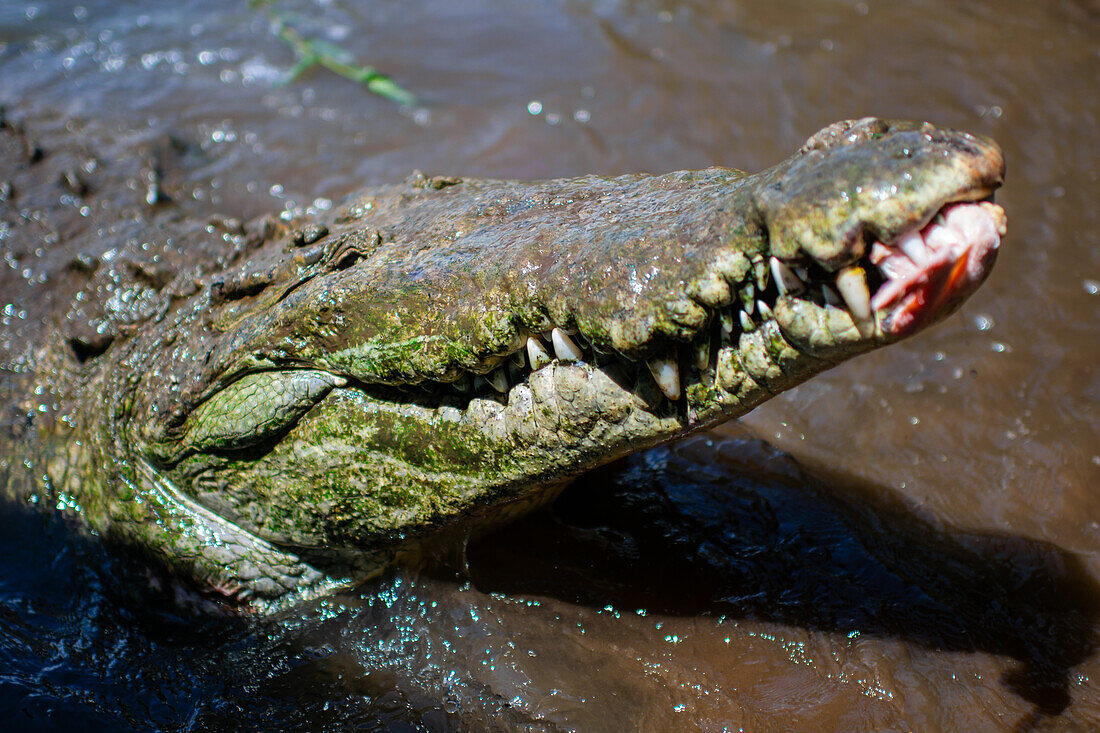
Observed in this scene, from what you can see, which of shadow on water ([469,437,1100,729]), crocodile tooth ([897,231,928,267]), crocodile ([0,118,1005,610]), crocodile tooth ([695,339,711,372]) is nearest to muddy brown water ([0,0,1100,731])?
shadow on water ([469,437,1100,729])

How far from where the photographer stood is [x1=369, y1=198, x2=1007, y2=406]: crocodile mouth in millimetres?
1438

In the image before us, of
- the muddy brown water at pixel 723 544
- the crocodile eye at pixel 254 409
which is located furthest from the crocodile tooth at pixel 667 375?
the muddy brown water at pixel 723 544

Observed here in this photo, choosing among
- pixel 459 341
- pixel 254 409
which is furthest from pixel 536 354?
pixel 254 409

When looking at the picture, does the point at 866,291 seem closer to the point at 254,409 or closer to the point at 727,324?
the point at 727,324

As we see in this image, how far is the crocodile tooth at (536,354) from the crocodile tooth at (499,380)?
0.12 metres

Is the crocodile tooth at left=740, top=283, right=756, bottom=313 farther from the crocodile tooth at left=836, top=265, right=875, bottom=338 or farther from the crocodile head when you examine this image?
the crocodile tooth at left=836, top=265, right=875, bottom=338

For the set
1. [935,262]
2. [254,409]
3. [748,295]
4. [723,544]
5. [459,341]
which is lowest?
[723,544]

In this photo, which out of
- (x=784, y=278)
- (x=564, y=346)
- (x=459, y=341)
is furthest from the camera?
(x=459, y=341)

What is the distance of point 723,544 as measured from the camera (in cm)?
277

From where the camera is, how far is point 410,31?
6.42m

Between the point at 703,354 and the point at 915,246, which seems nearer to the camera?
the point at 915,246

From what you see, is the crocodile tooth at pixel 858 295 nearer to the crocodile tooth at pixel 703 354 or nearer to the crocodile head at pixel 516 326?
the crocodile head at pixel 516 326

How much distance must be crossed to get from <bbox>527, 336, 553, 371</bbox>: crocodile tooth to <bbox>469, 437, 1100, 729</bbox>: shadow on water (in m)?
1.05

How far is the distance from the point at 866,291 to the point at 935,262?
12cm
